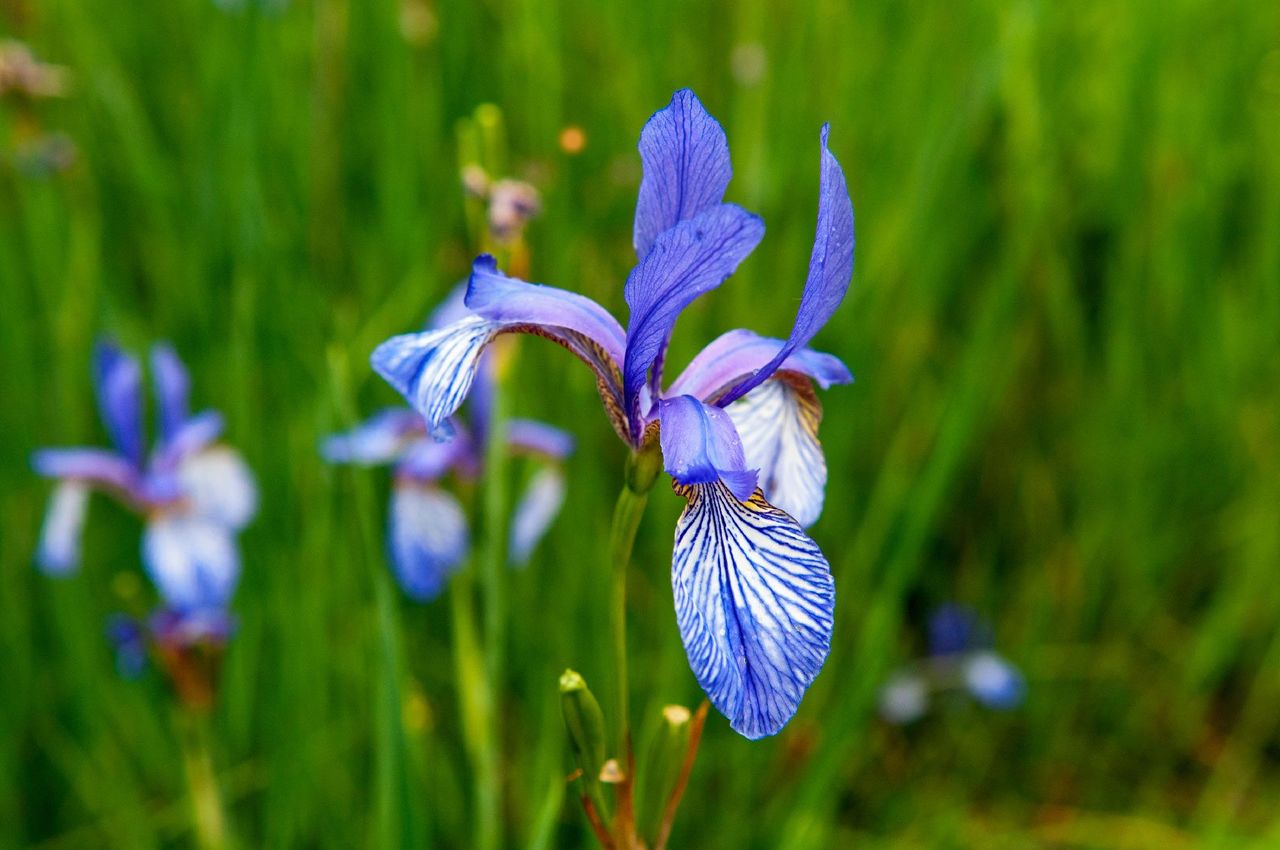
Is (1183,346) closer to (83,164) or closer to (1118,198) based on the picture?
(1118,198)

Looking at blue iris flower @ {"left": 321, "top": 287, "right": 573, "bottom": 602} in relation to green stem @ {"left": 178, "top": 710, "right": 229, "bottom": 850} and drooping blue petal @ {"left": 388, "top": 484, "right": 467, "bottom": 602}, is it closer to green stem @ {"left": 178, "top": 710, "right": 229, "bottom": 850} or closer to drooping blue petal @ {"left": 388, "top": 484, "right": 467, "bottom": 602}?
drooping blue petal @ {"left": 388, "top": 484, "right": 467, "bottom": 602}

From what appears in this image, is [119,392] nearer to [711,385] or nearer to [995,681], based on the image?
[711,385]

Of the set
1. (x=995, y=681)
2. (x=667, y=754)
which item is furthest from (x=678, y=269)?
(x=995, y=681)

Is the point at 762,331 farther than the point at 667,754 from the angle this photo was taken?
Yes

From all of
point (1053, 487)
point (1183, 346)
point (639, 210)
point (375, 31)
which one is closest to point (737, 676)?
point (639, 210)

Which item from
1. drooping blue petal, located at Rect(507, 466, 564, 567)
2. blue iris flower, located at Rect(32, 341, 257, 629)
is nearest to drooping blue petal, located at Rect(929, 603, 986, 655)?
drooping blue petal, located at Rect(507, 466, 564, 567)

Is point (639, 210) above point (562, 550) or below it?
above
